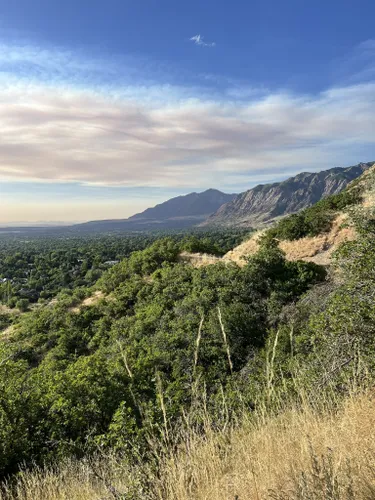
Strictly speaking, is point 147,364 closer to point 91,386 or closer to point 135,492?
point 91,386

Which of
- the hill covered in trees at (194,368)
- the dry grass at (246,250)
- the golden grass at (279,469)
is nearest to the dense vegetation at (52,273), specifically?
the dry grass at (246,250)

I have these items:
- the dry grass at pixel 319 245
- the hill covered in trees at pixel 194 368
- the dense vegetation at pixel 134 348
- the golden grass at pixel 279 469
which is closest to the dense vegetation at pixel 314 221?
the hill covered in trees at pixel 194 368

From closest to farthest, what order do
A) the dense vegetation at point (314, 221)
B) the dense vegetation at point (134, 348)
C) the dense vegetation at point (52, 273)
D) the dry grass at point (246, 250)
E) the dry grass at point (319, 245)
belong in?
the dense vegetation at point (134, 348)
the dry grass at point (319, 245)
the dense vegetation at point (314, 221)
the dry grass at point (246, 250)
the dense vegetation at point (52, 273)

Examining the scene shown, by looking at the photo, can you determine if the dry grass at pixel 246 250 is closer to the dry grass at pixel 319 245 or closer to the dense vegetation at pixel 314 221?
the dense vegetation at pixel 314 221

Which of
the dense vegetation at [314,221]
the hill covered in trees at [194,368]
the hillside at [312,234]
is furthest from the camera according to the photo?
the dense vegetation at [314,221]

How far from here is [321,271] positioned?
20281 mm

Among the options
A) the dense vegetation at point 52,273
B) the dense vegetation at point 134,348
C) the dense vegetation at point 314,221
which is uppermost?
the dense vegetation at point 314,221

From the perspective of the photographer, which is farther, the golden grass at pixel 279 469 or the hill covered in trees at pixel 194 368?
the hill covered in trees at pixel 194 368

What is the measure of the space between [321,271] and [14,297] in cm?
5304

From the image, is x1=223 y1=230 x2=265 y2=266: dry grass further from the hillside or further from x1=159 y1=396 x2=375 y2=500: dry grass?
x1=159 y1=396 x2=375 y2=500: dry grass

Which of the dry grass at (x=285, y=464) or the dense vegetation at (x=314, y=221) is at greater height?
the dense vegetation at (x=314, y=221)

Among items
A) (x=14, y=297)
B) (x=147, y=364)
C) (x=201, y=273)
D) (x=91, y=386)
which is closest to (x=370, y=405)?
(x=91, y=386)

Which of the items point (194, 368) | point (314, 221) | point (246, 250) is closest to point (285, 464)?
point (194, 368)

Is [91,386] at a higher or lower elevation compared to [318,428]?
lower
